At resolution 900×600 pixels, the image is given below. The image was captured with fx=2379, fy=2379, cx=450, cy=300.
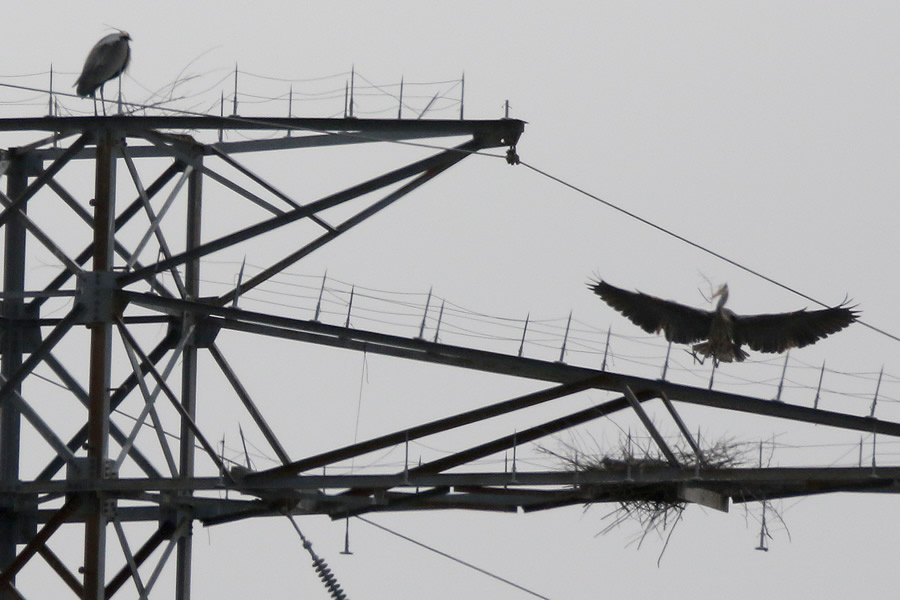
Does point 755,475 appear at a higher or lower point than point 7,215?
lower

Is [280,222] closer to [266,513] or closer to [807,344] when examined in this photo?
[266,513]

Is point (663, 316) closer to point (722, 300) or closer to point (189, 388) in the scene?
point (722, 300)

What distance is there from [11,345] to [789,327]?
7460 mm

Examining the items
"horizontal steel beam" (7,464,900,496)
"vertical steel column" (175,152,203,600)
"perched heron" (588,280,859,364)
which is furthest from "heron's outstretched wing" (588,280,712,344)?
"horizontal steel beam" (7,464,900,496)

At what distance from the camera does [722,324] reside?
23.5 m

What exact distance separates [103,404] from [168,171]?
3.12m

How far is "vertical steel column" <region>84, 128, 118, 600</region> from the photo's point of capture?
1970cm

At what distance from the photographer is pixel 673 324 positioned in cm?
2402

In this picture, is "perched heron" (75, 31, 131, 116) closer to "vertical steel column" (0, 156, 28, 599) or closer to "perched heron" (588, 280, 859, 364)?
"vertical steel column" (0, 156, 28, 599)

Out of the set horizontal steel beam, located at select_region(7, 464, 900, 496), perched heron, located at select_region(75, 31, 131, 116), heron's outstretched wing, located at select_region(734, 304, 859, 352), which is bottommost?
horizontal steel beam, located at select_region(7, 464, 900, 496)

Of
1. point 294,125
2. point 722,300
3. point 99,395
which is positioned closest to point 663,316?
point 722,300

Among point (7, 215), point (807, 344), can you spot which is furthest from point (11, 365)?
point (807, 344)

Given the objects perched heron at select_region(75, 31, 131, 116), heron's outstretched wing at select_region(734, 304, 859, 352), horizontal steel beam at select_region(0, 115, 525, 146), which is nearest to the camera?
horizontal steel beam at select_region(0, 115, 525, 146)

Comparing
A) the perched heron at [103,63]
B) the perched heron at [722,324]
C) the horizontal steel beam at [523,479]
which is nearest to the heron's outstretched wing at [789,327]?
the perched heron at [722,324]
